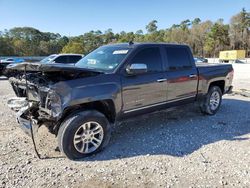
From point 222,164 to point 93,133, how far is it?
2.08 m

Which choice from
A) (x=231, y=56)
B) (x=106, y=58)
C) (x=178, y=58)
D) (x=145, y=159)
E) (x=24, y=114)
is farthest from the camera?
(x=231, y=56)

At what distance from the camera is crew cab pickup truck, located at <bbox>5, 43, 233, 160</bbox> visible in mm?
4075

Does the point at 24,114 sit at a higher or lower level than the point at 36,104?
lower

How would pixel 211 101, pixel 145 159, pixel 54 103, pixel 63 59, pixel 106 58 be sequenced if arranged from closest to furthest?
pixel 54 103
pixel 145 159
pixel 106 58
pixel 211 101
pixel 63 59

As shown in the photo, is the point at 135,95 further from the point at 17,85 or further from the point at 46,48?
the point at 46,48

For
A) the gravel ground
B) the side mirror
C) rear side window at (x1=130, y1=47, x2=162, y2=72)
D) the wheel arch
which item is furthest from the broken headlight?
rear side window at (x1=130, y1=47, x2=162, y2=72)

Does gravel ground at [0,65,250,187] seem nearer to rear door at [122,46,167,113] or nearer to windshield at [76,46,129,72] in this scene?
rear door at [122,46,167,113]

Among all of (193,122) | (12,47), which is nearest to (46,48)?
(12,47)

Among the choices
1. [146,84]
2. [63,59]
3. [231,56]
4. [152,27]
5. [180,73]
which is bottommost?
[231,56]

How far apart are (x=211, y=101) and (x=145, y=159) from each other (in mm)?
3359

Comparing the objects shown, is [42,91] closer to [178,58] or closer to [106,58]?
[106,58]

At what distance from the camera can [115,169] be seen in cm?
395

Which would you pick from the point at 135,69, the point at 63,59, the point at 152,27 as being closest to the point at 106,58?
the point at 135,69

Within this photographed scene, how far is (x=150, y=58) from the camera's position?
5.29m
